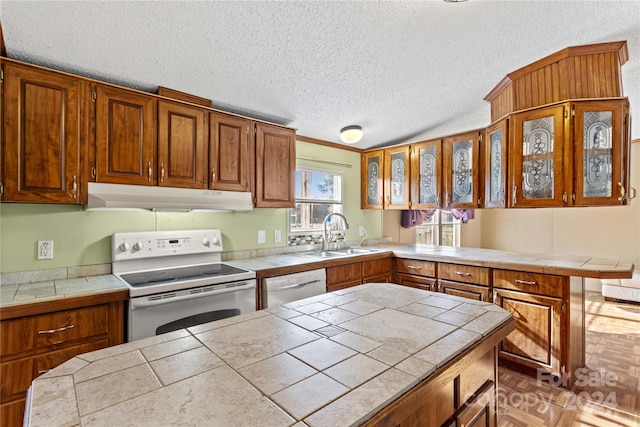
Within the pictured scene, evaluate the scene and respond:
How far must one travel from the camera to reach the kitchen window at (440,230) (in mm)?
5395

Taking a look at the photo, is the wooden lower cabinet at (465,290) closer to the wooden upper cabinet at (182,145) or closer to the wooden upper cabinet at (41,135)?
the wooden upper cabinet at (182,145)

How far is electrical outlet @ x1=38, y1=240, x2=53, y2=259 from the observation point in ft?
6.66

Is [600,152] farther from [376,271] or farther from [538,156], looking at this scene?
[376,271]

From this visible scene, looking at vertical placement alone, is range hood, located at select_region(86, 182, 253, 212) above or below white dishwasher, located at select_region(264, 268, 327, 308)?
above

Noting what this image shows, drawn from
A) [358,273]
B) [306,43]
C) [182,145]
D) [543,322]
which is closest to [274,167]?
[182,145]

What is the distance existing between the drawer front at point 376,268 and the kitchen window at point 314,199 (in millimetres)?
728

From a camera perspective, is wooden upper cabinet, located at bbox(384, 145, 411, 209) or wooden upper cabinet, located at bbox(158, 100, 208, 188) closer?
wooden upper cabinet, located at bbox(158, 100, 208, 188)

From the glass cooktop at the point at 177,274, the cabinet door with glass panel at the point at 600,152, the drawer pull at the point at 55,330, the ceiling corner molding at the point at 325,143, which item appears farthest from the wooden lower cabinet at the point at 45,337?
the cabinet door with glass panel at the point at 600,152

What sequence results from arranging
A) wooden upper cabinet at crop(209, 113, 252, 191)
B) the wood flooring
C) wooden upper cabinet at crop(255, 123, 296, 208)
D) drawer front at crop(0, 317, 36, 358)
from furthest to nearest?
wooden upper cabinet at crop(255, 123, 296, 208) → wooden upper cabinet at crop(209, 113, 252, 191) → the wood flooring → drawer front at crop(0, 317, 36, 358)

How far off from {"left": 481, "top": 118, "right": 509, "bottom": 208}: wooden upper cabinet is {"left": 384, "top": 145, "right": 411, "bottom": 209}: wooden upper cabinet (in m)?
0.85

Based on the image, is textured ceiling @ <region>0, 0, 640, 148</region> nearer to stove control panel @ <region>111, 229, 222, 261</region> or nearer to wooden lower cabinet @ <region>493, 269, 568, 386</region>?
stove control panel @ <region>111, 229, 222, 261</region>

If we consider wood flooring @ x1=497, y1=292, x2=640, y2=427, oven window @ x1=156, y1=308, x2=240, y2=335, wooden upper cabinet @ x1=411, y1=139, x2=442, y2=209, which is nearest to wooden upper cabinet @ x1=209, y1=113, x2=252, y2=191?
oven window @ x1=156, y1=308, x2=240, y2=335

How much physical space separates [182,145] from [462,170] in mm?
2677

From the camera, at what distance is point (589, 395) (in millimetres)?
2305
